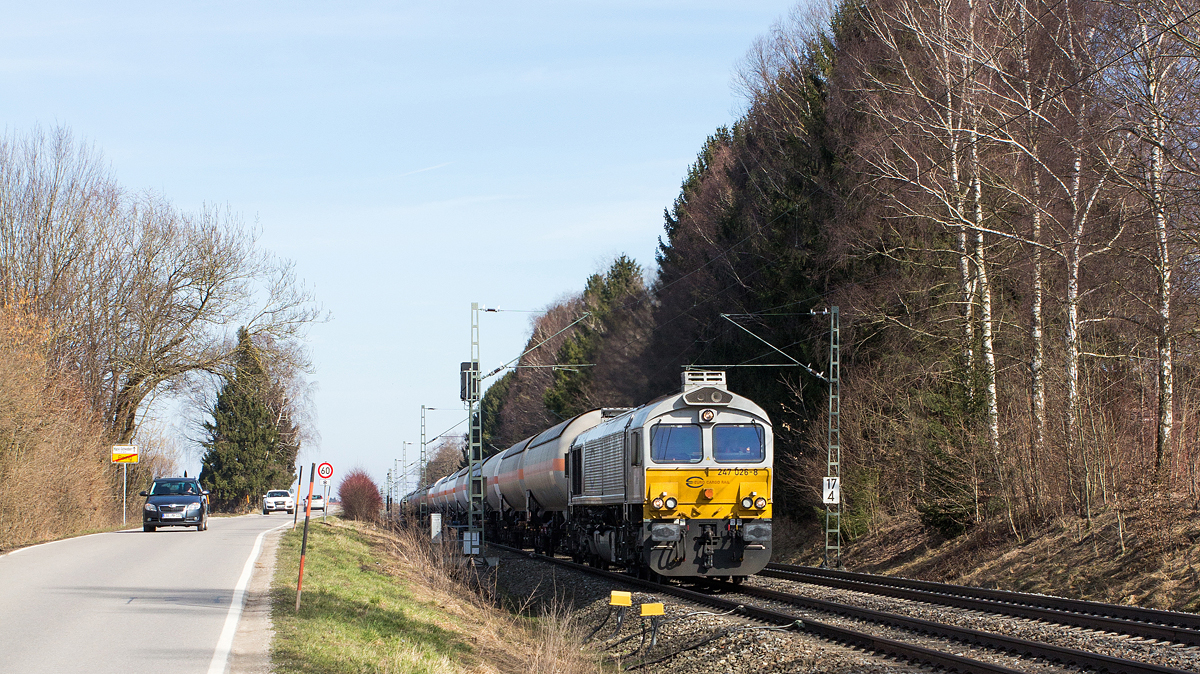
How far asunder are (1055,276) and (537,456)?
1425 centimetres

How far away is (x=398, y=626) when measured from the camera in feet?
43.1

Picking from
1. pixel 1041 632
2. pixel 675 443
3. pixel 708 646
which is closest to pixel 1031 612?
pixel 1041 632

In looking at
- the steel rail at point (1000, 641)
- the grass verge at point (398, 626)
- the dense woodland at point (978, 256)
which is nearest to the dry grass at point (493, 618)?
the grass verge at point (398, 626)

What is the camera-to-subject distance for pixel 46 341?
3103 centimetres

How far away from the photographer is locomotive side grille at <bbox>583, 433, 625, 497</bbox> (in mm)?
19609

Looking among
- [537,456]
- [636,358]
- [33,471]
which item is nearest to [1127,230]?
[537,456]

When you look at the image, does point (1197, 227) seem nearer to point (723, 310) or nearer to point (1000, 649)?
point (1000, 649)

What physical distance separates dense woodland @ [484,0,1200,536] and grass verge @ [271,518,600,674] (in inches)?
395

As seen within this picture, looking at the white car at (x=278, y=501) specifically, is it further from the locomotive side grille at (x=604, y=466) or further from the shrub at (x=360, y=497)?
the locomotive side grille at (x=604, y=466)

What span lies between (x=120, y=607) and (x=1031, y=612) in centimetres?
1133

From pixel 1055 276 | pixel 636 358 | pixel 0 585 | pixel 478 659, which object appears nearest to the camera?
pixel 478 659

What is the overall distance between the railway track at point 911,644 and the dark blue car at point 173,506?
15.6m

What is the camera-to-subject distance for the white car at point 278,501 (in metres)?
61.7

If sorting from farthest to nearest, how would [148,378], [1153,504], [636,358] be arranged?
1. [636,358]
2. [148,378]
3. [1153,504]
